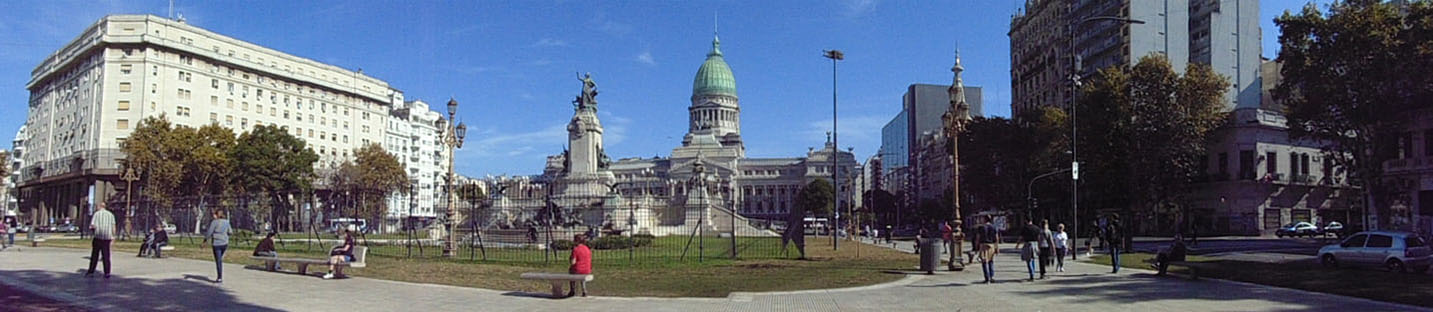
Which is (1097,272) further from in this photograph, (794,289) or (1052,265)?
(794,289)

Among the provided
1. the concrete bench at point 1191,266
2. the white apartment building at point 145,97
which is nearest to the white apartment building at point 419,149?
the white apartment building at point 145,97

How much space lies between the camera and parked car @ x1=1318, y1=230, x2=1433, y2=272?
21062 mm

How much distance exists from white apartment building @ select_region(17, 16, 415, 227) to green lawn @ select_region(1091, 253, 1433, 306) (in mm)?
66138

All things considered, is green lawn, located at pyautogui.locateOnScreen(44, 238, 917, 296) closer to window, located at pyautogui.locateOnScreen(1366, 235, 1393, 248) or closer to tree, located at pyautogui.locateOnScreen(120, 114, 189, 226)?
window, located at pyautogui.locateOnScreen(1366, 235, 1393, 248)

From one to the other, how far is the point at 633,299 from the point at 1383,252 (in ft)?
61.0

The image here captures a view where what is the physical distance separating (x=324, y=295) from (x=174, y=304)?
6.94 ft

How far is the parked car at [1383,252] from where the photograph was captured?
21062 mm

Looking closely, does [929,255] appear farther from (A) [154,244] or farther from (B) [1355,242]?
(A) [154,244]

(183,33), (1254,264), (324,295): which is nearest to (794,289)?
(324,295)

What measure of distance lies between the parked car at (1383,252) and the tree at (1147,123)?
2346 cm

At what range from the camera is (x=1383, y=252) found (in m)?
21.7

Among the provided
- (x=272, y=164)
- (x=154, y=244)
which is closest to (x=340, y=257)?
(x=154, y=244)

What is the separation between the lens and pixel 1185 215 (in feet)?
171

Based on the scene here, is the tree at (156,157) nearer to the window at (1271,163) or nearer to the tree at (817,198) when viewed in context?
the window at (1271,163)
